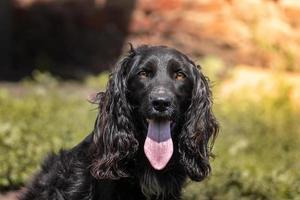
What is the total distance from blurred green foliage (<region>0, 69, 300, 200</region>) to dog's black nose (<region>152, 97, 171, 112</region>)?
4.81ft

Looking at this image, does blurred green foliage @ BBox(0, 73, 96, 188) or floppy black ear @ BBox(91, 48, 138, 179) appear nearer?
floppy black ear @ BBox(91, 48, 138, 179)

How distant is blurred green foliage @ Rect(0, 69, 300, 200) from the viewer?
26.0ft

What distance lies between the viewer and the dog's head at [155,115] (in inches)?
227

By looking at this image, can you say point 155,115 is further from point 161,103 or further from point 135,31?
point 135,31

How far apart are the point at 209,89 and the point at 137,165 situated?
0.79 metres

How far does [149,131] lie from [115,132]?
0.26 metres

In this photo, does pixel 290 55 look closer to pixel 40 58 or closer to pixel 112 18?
pixel 112 18

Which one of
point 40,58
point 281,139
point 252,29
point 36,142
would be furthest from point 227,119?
point 40,58

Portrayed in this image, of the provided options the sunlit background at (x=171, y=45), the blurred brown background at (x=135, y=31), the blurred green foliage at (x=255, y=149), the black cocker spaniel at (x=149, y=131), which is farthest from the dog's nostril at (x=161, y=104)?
the blurred brown background at (x=135, y=31)

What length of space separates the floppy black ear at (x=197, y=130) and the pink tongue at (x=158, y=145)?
0.82ft

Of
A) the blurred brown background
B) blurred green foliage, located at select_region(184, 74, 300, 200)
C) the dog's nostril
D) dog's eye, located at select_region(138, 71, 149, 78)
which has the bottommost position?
blurred green foliage, located at select_region(184, 74, 300, 200)

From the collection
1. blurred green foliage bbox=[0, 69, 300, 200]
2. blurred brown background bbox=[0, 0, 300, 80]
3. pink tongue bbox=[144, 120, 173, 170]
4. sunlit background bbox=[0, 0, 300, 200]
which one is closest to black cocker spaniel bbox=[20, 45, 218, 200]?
pink tongue bbox=[144, 120, 173, 170]

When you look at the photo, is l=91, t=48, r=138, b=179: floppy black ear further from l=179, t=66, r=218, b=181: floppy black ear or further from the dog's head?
l=179, t=66, r=218, b=181: floppy black ear

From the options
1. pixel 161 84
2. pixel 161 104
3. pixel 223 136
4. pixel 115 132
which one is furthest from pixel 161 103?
pixel 223 136
